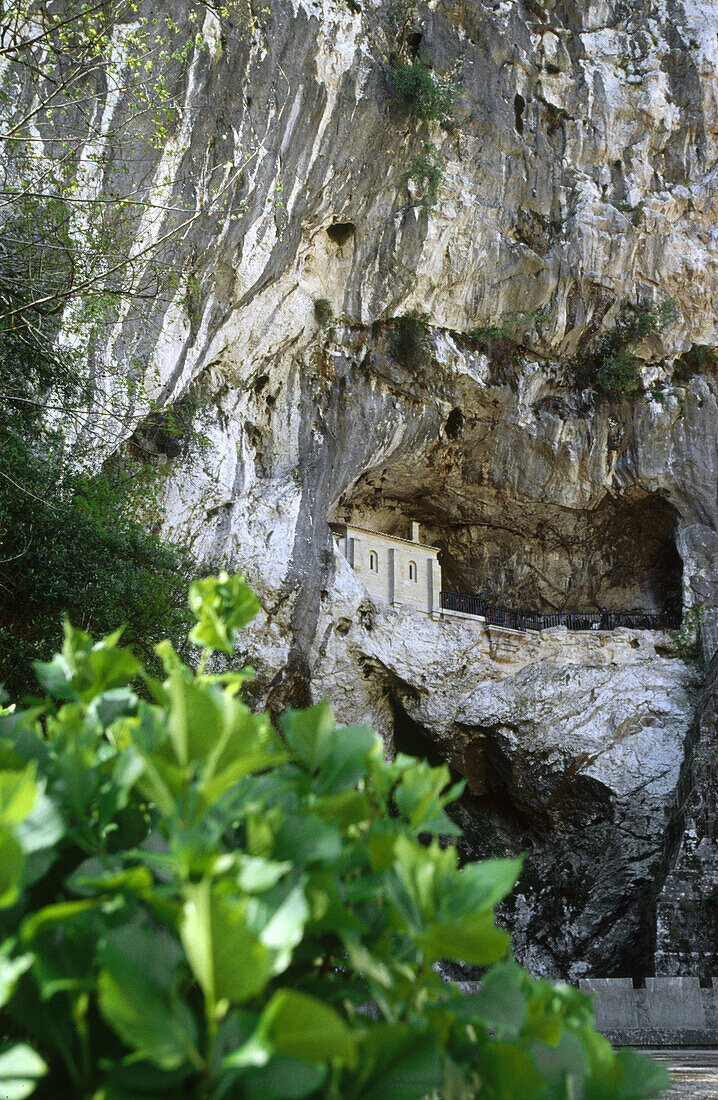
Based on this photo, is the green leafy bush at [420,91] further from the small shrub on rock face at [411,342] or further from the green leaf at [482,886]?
the green leaf at [482,886]

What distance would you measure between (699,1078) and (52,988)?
2787 millimetres

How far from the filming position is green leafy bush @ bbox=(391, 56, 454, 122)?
603 inches

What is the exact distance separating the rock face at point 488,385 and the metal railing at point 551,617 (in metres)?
1.24

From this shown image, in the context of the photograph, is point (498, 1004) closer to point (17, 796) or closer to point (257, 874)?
point (257, 874)

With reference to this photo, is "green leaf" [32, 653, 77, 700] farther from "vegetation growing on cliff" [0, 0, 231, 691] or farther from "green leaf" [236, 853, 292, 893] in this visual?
"vegetation growing on cliff" [0, 0, 231, 691]

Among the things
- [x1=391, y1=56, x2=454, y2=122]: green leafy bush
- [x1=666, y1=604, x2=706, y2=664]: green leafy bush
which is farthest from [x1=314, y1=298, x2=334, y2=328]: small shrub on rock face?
[x1=666, y1=604, x2=706, y2=664]: green leafy bush

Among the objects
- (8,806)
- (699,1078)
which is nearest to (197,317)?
(699,1078)

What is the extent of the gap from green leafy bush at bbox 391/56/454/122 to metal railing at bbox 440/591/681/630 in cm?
1077

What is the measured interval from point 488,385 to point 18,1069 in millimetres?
18634

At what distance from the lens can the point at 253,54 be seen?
503 inches

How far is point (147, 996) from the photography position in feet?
1.70

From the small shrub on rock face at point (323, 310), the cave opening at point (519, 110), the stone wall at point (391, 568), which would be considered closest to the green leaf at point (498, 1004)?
the small shrub on rock face at point (323, 310)

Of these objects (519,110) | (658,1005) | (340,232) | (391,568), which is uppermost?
(519,110)

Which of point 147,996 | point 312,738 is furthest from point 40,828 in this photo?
point 312,738
